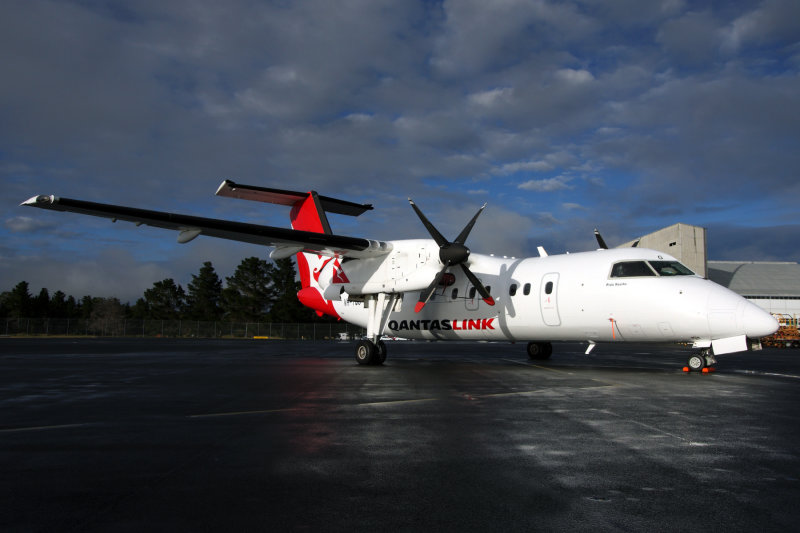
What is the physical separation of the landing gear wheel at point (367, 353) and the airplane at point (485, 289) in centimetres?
4

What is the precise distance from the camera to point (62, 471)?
15.3 feet

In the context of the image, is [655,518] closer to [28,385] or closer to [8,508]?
[8,508]

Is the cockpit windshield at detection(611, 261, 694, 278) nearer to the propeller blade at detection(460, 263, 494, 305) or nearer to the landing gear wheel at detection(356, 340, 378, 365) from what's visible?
the propeller blade at detection(460, 263, 494, 305)

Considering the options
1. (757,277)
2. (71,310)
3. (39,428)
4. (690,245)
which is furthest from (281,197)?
(71,310)

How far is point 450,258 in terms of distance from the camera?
17250 mm

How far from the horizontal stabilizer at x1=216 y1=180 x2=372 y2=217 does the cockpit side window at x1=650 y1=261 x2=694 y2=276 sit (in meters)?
12.0

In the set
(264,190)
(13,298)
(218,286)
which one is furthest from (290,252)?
(13,298)

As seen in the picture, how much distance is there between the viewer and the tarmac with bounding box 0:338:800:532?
3559mm

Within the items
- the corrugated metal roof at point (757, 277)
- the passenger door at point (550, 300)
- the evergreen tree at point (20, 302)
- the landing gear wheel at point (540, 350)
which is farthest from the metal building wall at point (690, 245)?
the evergreen tree at point (20, 302)

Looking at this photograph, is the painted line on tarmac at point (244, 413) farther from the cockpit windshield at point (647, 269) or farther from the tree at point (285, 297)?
the tree at point (285, 297)

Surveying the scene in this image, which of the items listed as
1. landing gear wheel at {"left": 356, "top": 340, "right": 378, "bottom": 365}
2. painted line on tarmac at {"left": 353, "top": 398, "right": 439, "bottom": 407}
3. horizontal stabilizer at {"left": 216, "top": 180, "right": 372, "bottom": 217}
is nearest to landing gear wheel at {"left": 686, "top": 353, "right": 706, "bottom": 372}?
painted line on tarmac at {"left": 353, "top": 398, "right": 439, "bottom": 407}

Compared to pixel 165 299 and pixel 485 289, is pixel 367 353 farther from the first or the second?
pixel 165 299

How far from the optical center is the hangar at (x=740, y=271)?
169 feet

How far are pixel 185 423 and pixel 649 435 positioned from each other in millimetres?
5607
